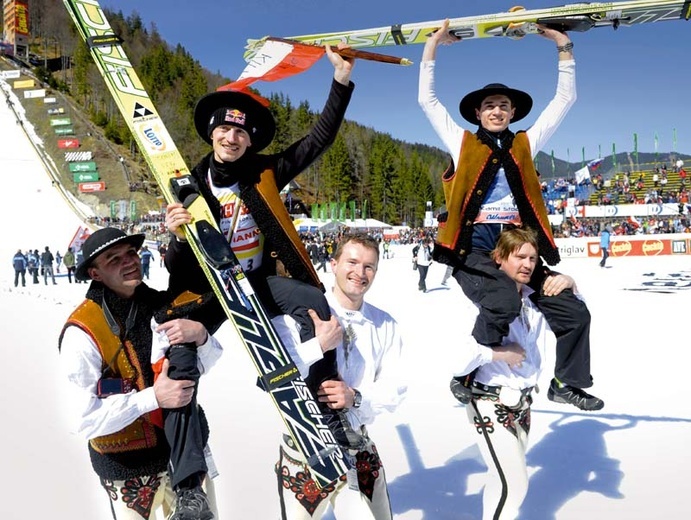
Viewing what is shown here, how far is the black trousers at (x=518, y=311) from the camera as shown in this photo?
3.02m

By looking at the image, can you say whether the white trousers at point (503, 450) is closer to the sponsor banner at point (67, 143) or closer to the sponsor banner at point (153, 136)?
the sponsor banner at point (153, 136)

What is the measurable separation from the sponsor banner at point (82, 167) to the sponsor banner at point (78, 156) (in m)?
1.50

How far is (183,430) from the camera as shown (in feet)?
8.30

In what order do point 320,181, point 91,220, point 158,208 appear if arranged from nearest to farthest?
point 91,220, point 158,208, point 320,181

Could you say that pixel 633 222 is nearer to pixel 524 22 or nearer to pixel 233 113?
pixel 524 22

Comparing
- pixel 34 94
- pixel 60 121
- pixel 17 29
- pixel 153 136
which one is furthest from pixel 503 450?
pixel 17 29

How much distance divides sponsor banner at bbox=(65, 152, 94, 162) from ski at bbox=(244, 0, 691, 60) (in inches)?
2368

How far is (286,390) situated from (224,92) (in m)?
1.75

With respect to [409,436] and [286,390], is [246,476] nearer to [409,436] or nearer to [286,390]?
[409,436]

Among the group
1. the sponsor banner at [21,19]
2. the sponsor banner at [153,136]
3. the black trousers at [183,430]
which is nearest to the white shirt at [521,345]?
the black trousers at [183,430]

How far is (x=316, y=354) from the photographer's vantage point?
2607mm

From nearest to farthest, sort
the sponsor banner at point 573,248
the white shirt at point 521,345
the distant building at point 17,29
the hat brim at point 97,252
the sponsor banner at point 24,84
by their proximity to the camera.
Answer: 1. the hat brim at point 97,252
2. the white shirt at point 521,345
3. the sponsor banner at point 573,248
4. the sponsor banner at point 24,84
5. the distant building at point 17,29

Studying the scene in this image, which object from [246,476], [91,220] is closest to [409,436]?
[246,476]

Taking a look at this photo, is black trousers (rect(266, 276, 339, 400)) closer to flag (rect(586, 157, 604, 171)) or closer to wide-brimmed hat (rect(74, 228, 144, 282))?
wide-brimmed hat (rect(74, 228, 144, 282))
